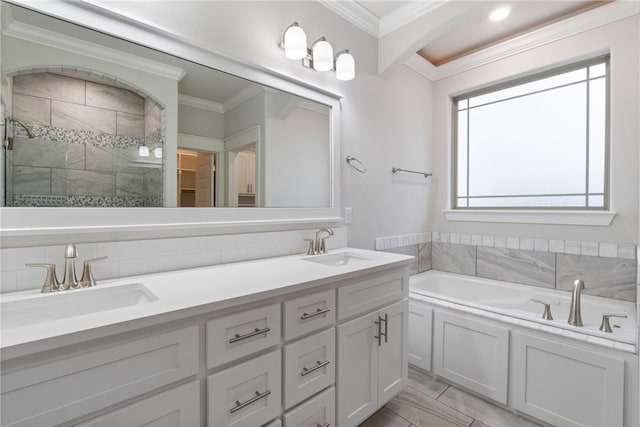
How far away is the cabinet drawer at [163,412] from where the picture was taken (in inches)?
30.0

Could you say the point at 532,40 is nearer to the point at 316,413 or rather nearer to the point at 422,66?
the point at 422,66

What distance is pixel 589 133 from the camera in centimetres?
223

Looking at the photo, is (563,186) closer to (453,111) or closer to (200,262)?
(453,111)

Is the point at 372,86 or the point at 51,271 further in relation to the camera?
the point at 372,86

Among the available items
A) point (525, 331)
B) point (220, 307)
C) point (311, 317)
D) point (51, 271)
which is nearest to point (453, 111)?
point (525, 331)

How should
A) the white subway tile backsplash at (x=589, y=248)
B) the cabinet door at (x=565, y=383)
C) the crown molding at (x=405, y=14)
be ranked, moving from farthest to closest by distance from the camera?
the white subway tile backsplash at (x=589, y=248)
the crown molding at (x=405, y=14)
the cabinet door at (x=565, y=383)

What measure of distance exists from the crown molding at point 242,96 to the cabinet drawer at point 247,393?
123cm

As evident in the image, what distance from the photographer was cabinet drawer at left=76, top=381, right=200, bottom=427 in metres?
0.76

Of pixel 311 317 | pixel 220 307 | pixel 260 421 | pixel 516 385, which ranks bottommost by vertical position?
pixel 516 385

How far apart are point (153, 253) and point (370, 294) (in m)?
1.03

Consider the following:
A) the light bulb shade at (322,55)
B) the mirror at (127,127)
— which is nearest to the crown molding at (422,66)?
the light bulb shade at (322,55)

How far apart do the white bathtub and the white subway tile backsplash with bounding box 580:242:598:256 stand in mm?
312

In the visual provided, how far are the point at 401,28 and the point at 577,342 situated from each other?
2296 mm

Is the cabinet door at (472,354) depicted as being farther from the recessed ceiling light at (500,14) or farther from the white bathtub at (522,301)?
the recessed ceiling light at (500,14)
